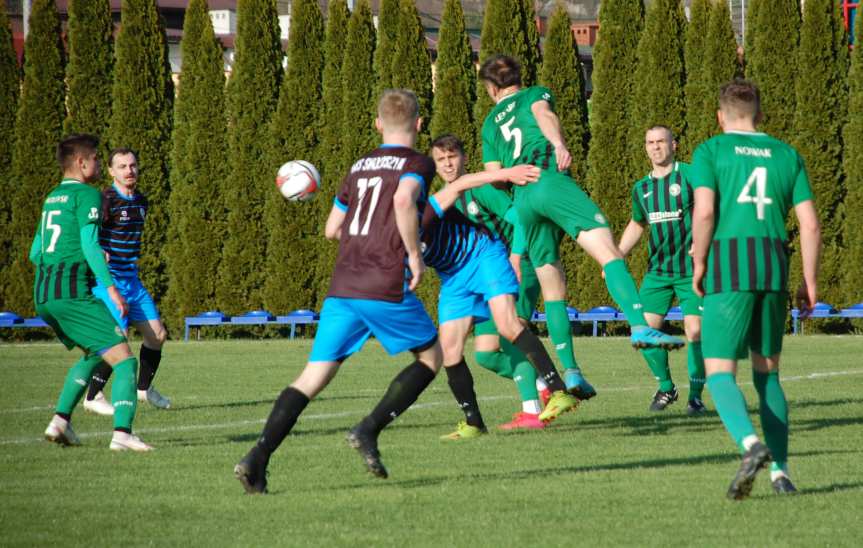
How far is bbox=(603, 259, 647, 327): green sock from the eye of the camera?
30.6 feet

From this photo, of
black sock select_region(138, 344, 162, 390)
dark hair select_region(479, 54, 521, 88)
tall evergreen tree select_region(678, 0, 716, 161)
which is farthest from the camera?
tall evergreen tree select_region(678, 0, 716, 161)

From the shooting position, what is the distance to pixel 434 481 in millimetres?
7641

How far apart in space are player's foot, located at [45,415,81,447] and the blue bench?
15.5 metres

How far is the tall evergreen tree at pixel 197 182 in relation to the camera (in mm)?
25906

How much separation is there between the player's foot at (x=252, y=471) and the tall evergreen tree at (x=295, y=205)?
738 inches

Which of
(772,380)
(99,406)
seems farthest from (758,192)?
(99,406)

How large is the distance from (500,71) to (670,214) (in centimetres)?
245

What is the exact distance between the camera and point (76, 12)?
25875mm

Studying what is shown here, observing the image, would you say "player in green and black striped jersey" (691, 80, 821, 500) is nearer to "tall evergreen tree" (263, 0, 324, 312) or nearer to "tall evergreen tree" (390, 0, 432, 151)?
"tall evergreen tree" (390, 0, 432, 151)

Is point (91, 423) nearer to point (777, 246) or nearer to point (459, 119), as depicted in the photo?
point (777, 246)

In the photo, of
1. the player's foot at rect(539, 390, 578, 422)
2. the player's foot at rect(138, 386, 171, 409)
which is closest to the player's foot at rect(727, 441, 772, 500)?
the player's foot at rect(539, 390, 578, 422)

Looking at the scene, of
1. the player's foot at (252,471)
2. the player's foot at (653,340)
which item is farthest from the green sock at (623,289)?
the player's foot at (252,471)

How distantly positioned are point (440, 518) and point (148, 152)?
20.4m

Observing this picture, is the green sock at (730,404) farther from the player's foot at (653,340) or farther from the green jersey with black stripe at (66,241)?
the green jersey with black stripe at (66,241)
